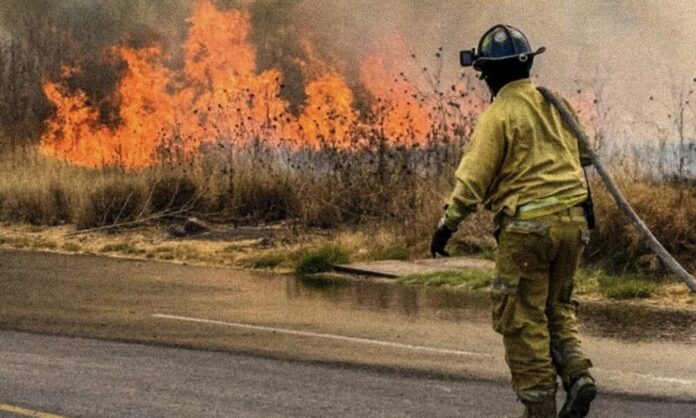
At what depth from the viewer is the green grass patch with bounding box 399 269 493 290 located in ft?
46.5

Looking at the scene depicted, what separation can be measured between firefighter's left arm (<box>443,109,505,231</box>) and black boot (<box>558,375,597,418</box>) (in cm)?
99

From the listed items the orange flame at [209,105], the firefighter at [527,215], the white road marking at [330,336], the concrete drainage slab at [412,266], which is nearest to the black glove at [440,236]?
the firefighter at [527,215]

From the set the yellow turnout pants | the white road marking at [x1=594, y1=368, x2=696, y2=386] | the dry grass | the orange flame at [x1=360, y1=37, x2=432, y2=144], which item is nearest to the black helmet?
the yellow turnout pants

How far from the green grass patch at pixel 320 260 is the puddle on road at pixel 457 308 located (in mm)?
692

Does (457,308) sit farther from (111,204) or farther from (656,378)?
(111,204)

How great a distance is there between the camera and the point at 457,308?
41.8ft

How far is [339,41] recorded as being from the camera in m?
26.7

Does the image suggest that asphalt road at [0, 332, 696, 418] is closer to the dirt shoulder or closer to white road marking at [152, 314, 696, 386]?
white road marking at [152, 314, 696, 386]

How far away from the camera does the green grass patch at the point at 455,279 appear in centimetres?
1416

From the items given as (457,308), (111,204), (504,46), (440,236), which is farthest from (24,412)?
(111,204)

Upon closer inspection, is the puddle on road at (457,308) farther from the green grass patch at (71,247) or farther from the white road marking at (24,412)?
the white road marking at (24,412)

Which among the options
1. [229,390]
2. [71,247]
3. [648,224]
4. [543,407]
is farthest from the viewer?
[71,247]

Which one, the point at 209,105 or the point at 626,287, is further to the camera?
the point at 209,105

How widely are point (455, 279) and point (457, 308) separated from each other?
1.75 m
